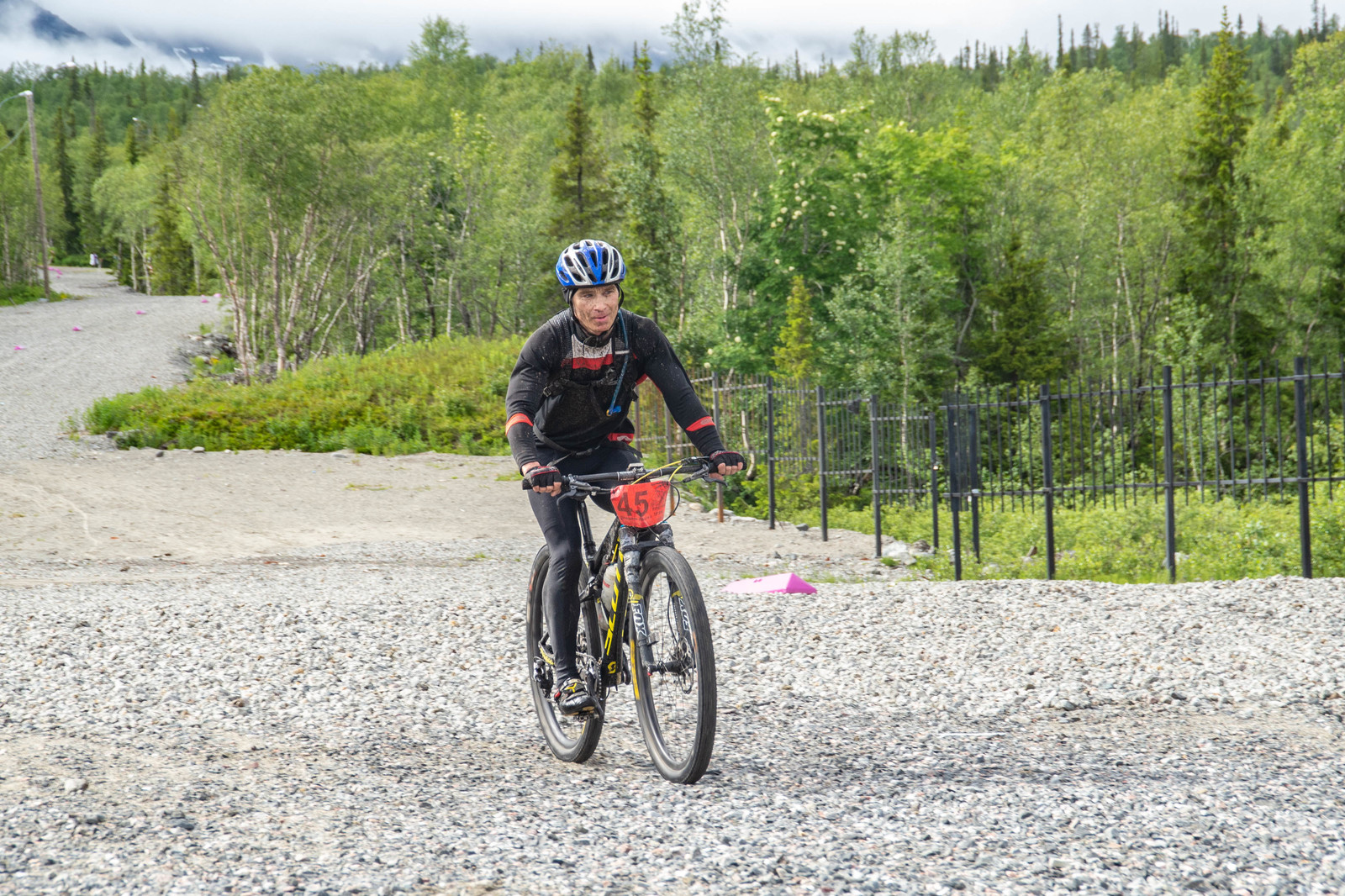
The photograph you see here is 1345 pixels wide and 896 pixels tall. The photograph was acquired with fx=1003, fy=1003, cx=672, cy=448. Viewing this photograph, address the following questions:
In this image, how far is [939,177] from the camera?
37.7 metres

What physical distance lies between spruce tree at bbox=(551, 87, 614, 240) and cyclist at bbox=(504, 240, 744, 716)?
43450 millimetres

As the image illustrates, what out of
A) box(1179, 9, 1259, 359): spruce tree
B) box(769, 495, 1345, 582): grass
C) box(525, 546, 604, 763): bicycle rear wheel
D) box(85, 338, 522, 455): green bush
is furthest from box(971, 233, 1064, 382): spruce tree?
box(525, 546, 604, 763): bicycle rear wheel

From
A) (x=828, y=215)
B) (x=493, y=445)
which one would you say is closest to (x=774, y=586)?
(x=493, y=445)

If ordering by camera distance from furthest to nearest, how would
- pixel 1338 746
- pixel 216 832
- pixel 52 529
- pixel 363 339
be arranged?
pixel 363 339 < pixel 52 529 < pixel 1338 746 < pixel 216 832

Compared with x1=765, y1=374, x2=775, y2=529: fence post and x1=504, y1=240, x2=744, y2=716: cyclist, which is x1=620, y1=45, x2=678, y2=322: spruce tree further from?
x1=504, y1=240, x2=744, y2=716: cyclist

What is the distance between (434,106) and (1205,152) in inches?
1403

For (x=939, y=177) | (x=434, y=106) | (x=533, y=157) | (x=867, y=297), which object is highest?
(x=434, y=106)

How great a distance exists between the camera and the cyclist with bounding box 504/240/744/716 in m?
3.93

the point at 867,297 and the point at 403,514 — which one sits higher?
the point at 867,297

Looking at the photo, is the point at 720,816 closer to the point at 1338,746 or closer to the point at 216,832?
the point at 216,832

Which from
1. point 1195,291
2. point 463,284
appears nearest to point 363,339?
point 463,284

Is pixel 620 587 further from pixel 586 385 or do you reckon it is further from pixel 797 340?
pixel 797 340

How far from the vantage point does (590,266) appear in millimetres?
3865

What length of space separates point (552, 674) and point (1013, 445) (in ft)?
43.0
